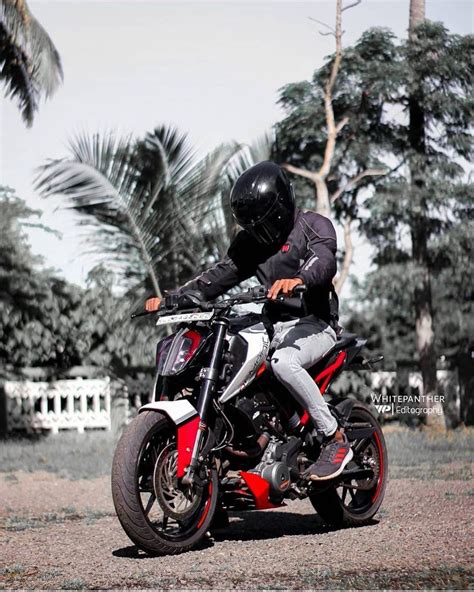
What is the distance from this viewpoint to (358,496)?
23.2ft

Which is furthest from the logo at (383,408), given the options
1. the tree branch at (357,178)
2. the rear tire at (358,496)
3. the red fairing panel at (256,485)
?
the red fairing panel at (256,485)

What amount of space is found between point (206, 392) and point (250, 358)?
1.16 feet

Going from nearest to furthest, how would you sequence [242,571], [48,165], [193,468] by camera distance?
[242,571] → [193,468] → [48,165]

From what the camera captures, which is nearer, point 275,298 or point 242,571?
point 242,571

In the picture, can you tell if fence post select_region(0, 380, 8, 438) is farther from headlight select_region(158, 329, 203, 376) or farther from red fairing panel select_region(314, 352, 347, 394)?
headlight select_region(158, 329, 203, 376)

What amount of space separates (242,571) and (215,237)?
10.7 m

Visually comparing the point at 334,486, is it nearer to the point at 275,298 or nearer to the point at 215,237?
the point at 275,298

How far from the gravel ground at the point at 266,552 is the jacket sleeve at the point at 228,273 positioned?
152 centimetres

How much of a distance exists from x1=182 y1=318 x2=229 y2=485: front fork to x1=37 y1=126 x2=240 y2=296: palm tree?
377 inches

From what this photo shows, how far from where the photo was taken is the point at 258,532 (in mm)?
6801

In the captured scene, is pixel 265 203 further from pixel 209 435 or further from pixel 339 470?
pixel 339 470

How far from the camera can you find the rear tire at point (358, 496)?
6.77 m

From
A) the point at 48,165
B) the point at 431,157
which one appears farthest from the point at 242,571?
the point at 431,157

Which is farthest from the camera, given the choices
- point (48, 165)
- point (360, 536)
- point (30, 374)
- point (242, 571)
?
point (30, 374)
